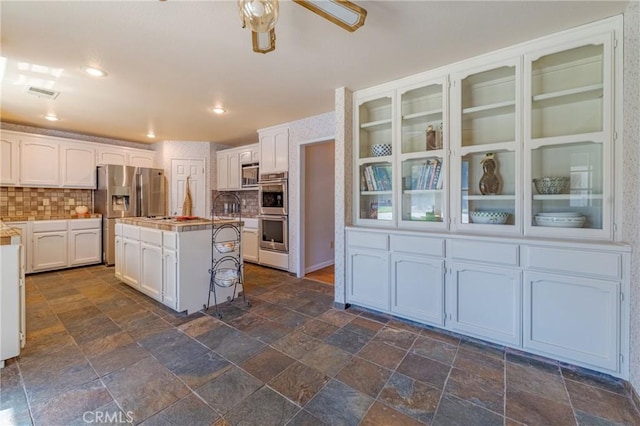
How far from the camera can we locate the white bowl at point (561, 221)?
6.38 ft

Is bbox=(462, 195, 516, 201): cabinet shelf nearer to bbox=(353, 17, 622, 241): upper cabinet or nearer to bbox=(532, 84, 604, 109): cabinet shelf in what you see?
bbox=(353, 17, 622, 241): upper cabinet

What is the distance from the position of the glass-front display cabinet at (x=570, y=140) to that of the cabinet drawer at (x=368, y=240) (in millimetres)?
1150

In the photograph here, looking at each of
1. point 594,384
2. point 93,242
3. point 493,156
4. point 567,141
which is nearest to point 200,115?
point 93,242

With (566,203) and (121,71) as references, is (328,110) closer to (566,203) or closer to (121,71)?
(121,71)

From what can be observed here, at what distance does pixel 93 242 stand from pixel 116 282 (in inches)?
58.7

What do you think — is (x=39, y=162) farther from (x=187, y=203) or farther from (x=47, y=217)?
(x=187, y=203)

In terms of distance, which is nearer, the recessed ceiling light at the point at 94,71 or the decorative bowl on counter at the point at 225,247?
the recessed ceiling light at the point at 94,71

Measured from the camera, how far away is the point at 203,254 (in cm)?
284

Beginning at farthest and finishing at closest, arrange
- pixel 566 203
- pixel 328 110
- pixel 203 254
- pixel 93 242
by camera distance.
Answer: pixel 93 242
pixel 328 110
pixel 203 254
pixel 566 203

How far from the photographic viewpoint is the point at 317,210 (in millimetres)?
4535

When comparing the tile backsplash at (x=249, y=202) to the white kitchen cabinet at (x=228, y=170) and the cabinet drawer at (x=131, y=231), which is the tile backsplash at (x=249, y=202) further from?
the cabinet drawer at (x=131, y=231)

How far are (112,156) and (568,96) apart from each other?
21.2 feet

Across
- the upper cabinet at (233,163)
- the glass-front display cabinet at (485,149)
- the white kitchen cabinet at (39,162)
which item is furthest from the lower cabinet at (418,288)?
the white kitchen cabinet at (39,162)

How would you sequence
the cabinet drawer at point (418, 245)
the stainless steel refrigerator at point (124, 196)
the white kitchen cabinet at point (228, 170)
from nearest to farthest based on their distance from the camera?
the cabinet drawer at point (418, 245)
the stainless steel refrigerator at point (124, 196)
the white kitchen cabinet at point (228, 170)
